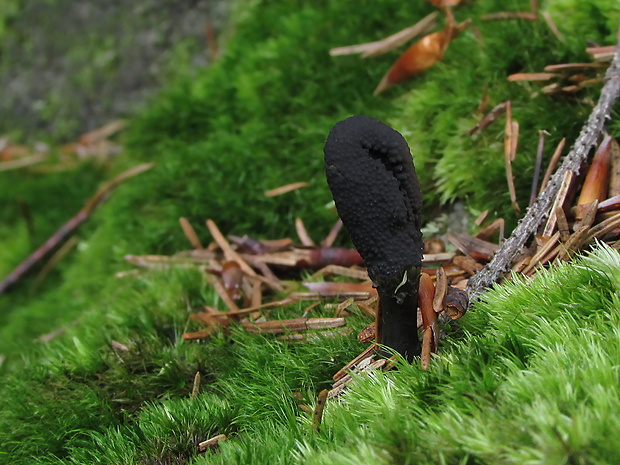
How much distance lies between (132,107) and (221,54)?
866mm

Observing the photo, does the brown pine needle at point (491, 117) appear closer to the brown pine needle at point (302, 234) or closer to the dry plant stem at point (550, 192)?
the dry plant stem at point (550, 192)

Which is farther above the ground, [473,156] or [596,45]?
[596,45]

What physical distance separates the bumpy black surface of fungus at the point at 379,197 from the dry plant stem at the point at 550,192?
332mm

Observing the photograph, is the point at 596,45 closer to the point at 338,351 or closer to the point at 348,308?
the point at 348,308

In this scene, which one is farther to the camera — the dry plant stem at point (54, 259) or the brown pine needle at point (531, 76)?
the dry plant stem at point (54, 259)

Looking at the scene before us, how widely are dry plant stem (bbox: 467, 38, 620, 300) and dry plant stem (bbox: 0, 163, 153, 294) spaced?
7.69ft

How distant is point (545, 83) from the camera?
2.34 metres

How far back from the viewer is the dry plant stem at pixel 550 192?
1752 mm

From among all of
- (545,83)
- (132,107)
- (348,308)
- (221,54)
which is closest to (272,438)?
(348,308)

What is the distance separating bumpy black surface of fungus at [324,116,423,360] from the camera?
1.39 metres

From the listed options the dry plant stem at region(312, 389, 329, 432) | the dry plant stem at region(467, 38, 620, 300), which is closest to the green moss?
the dry plant stem at region(312, 389, 329, 432)

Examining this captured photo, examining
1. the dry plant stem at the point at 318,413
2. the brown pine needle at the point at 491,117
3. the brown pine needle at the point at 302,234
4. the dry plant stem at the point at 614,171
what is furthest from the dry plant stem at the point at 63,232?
the dry plant stem at the point at 614,171

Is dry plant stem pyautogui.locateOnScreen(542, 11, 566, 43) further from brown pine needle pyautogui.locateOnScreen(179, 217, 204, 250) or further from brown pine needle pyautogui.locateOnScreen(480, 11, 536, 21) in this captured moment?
brown pine needle pyautogui.locateOnScreen(179, 217, 204, 250)

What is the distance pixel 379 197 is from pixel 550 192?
0.80 metres
